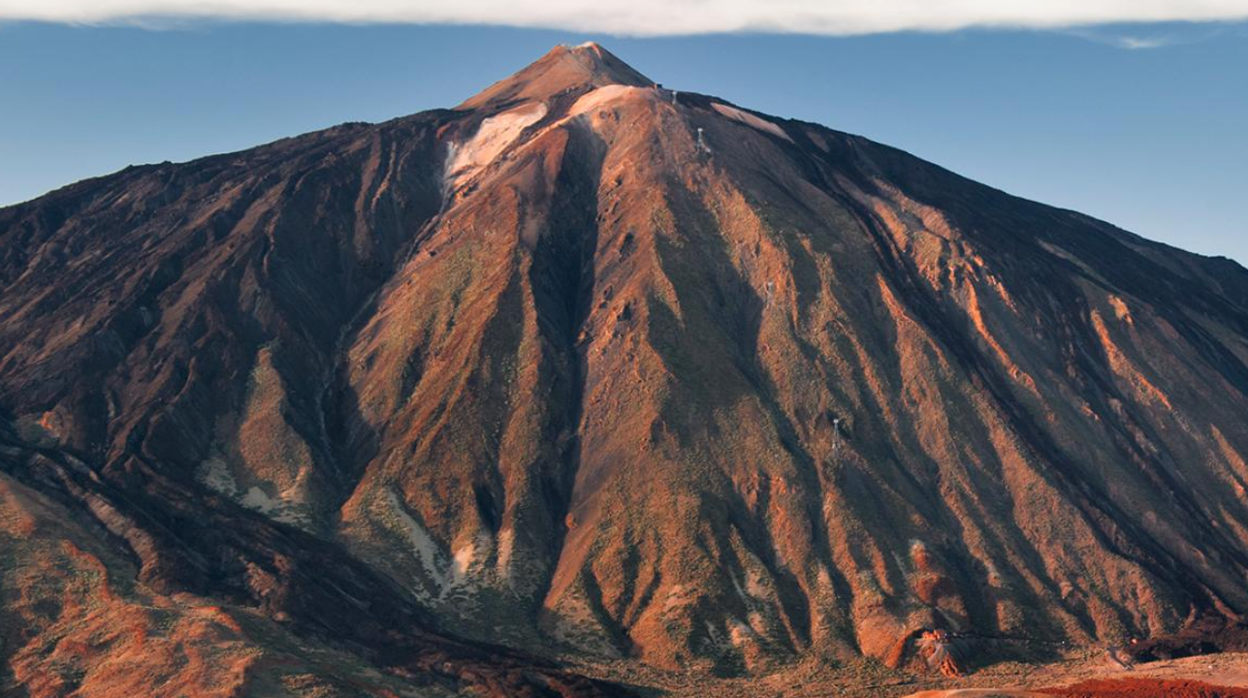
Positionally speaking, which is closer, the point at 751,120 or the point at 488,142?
the point at 488,142

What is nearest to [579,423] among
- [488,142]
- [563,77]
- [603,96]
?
[488,142]

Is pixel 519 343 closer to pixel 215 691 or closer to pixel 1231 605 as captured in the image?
pixel 215 691

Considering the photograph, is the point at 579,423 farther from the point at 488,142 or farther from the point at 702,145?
the point at 488,142

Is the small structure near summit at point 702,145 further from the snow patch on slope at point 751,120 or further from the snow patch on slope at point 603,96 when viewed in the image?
the snow patch on slope at point 751,120

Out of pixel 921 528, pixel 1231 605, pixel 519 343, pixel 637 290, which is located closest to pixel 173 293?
pixel 519 343

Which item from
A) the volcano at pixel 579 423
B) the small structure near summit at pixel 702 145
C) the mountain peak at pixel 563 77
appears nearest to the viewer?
the volcano at pixel 579 423

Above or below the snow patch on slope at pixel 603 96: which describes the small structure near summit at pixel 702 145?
below

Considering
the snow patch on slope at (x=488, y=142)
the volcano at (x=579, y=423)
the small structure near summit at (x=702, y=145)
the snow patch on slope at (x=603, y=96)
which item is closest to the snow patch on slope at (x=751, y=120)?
the volcano at (x=579, y=423)
